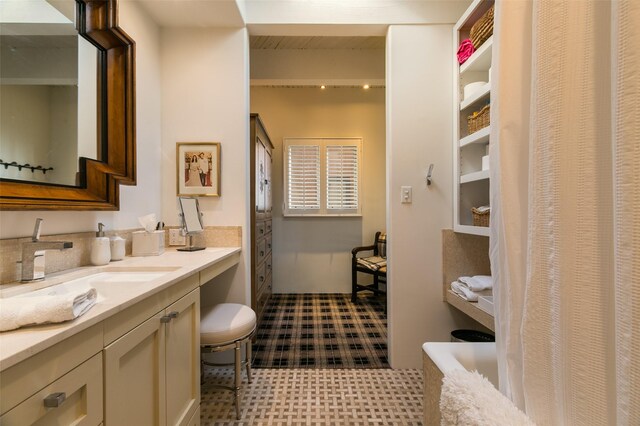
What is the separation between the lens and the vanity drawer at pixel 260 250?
230 cm

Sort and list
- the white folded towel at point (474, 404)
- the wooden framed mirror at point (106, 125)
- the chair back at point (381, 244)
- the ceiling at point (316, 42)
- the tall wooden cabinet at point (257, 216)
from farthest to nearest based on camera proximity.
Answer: the chair back at point (381, 244)
the ceiling at point (316, 42)
the tall wooden cabinet at point (257, 216)
the wooden framed mirror at point (106, 125)
the white folded towel at point (474, 404)

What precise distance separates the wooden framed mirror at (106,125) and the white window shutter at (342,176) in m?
2.36

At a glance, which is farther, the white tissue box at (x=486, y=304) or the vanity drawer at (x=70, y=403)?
the white tissue box at (x=486, y=304)

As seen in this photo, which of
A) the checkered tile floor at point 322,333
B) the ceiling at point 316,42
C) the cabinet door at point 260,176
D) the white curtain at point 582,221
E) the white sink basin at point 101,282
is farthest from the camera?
the ceiling at point 316,42

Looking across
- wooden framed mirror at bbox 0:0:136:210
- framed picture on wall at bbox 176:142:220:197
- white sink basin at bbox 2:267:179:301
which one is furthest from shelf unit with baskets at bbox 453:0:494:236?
wooden framed mirror at bbox 0:0:136:210

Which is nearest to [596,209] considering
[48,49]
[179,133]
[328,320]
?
[48,49]

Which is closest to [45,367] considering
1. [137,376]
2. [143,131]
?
[137,376]

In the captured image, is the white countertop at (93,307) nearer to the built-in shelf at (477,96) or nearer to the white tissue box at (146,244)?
the white tissue box at (146,244)

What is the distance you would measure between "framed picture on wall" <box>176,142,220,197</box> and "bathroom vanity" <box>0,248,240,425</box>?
64 cm

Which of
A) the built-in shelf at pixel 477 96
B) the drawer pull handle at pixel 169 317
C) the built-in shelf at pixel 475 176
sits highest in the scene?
the built-in shelf at pixel 477 96

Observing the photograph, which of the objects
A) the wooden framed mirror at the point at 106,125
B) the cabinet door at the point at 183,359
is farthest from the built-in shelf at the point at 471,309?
the wooden framed mirror at the point at 106,125

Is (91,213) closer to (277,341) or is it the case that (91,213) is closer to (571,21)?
(277,341)

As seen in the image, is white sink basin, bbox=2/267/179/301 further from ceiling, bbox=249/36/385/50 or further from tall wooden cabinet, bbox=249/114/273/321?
ceiling, bbox=249/36/385/50

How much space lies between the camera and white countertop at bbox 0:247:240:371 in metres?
0.45
